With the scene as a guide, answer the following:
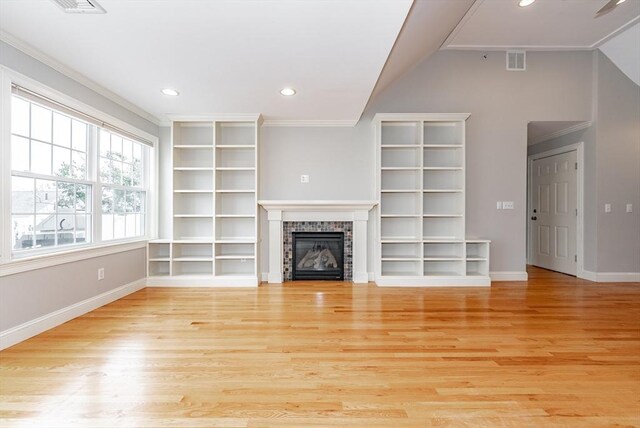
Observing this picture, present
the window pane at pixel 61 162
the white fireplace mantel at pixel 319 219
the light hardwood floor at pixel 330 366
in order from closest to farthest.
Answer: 1. the light hardwood floor at pixel 330 366
2. the window pane at pixel 61 162
3. the white fireplace mantel at pixel 319 219

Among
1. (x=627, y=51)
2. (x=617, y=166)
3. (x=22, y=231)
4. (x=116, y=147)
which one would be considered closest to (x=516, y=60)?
(x=627, y=51)

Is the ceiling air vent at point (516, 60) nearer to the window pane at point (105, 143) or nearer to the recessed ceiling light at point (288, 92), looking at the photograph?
the recessed ceiling light at point (288, 92)

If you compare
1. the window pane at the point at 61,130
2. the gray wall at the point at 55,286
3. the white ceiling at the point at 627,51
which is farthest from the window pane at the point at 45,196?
the white ceiling at the point at 627,51

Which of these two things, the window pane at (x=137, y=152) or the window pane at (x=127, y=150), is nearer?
the window pane at (x=127, y=150)

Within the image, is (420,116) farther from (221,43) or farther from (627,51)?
(627,51)

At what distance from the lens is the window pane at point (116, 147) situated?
353 centimetres

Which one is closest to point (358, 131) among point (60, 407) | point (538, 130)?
point (538, 130)

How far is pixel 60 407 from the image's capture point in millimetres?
1518

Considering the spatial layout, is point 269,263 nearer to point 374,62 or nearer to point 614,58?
point 374,62

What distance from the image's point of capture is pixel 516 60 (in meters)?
4.38

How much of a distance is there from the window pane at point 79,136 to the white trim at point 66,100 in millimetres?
149

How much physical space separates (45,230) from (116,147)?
4.41 feet

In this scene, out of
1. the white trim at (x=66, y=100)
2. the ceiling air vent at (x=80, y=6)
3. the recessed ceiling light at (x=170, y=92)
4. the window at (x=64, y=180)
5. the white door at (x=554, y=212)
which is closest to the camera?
the ceiling air vent at (x=80, y=6)

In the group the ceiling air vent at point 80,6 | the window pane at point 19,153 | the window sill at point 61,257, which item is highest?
the ceiling air vent at point 80,6
